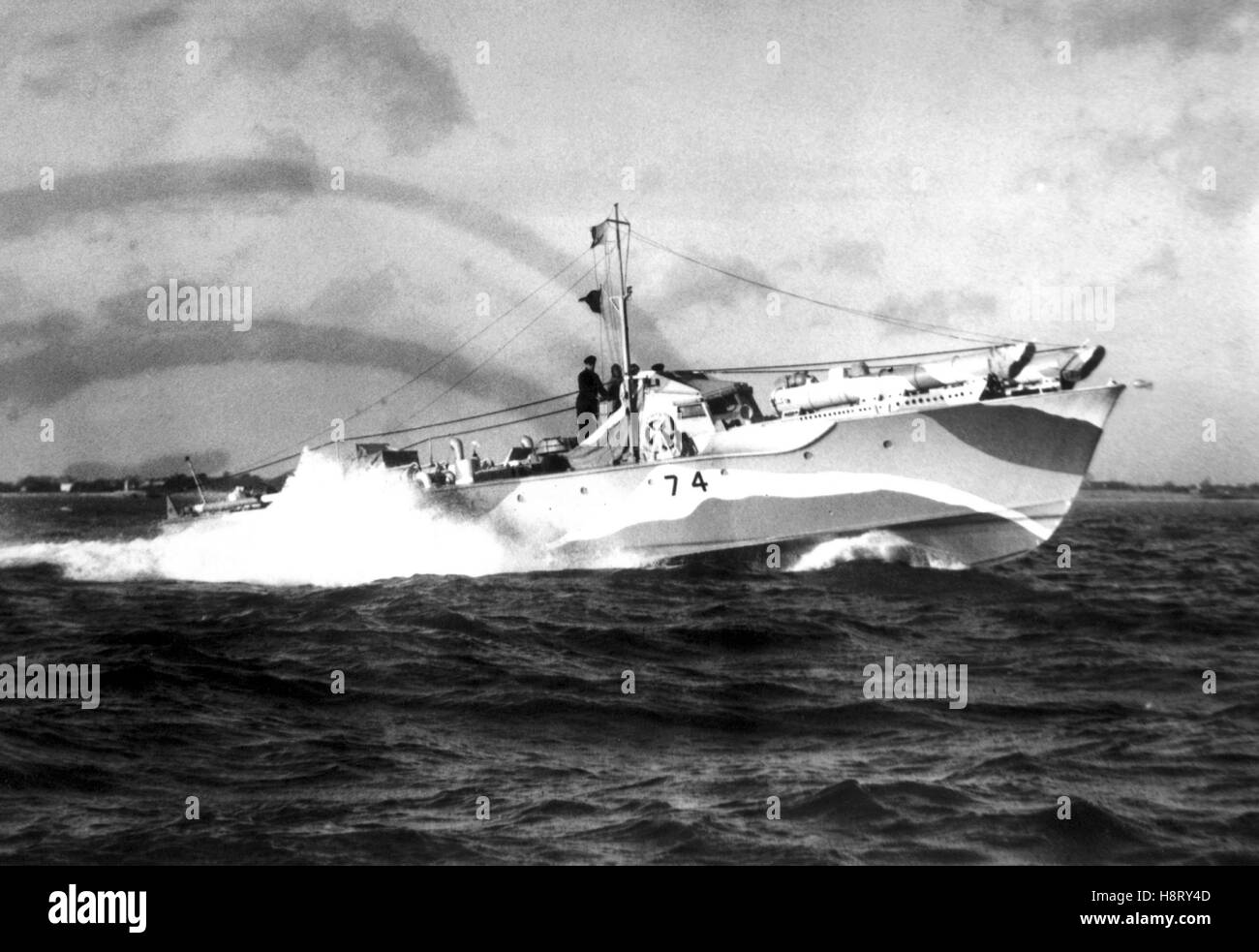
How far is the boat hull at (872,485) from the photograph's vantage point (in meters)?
9.74

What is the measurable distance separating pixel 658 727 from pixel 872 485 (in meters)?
4.70

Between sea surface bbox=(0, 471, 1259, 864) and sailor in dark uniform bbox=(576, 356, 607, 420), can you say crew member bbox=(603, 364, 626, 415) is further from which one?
sea surface bbox=(0, 471, 1259, 864)

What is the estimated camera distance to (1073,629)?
23.7ft

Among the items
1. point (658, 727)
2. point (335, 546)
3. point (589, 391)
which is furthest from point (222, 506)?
point (658, 727)

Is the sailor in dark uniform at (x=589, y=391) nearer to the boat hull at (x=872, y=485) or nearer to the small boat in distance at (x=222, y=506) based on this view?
the boat hull at (x=872, y=485)

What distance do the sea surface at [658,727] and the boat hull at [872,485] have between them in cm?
94

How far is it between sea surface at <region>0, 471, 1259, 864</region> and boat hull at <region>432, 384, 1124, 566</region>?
944mm

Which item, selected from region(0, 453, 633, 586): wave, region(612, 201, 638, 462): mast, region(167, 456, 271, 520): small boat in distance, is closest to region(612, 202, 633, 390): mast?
region(612, 201, 638, 462): mast

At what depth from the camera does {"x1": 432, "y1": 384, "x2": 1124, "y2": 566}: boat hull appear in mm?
9742

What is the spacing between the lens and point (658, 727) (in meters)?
6.25

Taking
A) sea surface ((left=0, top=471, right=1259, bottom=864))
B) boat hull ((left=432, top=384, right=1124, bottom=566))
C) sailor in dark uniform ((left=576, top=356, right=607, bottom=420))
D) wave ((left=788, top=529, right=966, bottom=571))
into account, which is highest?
sailor in dark uniform ((left=576, top=356, right=607, bottom=420))

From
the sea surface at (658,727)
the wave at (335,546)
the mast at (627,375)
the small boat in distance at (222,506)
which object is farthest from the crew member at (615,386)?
the small boat in distance at (222,506)
